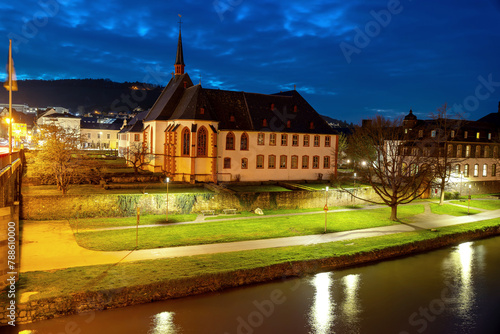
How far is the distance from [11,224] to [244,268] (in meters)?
10.3

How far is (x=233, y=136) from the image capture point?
44.0 m

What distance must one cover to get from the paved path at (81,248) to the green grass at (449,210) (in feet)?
33.1

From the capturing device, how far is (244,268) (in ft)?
58.4

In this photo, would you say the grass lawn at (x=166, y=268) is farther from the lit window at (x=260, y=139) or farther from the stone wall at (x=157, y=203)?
the lit window at (x=260, y=139)

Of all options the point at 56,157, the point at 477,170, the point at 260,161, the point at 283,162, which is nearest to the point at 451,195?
the point at 477,170

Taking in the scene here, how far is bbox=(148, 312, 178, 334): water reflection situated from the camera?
13.6 metres

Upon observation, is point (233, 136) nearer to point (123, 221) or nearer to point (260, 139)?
point (260, 139)

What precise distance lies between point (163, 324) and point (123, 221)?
46.0 ft

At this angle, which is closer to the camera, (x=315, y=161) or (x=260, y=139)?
(x=260, y=139)

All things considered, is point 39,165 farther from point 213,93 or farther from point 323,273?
point 323,273

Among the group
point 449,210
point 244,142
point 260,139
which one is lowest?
point 449,210

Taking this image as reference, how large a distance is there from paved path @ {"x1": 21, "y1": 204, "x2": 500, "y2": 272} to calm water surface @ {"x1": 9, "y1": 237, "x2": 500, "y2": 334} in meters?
3.57

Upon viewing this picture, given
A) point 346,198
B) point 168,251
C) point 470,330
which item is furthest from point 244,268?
point 346,198

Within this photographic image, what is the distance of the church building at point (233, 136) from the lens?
41.7 meters
